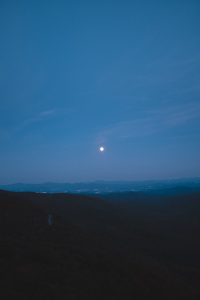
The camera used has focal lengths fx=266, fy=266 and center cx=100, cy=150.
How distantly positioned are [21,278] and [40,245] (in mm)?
4775

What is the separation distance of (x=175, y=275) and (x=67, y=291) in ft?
26.1

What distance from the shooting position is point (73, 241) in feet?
60.3

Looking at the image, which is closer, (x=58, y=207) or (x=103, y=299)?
(x=103, y=299)

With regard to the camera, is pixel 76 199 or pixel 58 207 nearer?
pixel 58 207

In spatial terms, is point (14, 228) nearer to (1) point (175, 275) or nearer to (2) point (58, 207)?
(1) point (175, 275)

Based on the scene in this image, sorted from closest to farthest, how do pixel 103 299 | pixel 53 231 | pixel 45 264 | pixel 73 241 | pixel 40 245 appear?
pixel 103 299
pixel 45 264
pixel 40 245
pixel 73 241
pixel 53 231

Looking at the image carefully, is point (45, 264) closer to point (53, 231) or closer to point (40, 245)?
point (40, 245)

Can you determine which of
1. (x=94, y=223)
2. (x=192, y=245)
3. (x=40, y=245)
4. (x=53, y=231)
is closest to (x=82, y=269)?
(x=40, y=245)

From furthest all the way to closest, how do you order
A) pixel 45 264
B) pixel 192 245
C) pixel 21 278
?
pixel 192 245 → pixel 45 264 → pixel 21 278

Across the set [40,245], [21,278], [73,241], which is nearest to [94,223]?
[73,241]

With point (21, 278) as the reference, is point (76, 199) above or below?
above

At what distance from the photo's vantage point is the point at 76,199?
46.0 meters

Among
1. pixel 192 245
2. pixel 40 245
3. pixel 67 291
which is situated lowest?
pixel 192 245

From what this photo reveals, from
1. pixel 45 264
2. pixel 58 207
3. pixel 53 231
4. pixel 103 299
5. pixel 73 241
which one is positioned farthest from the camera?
pixel 58 207
